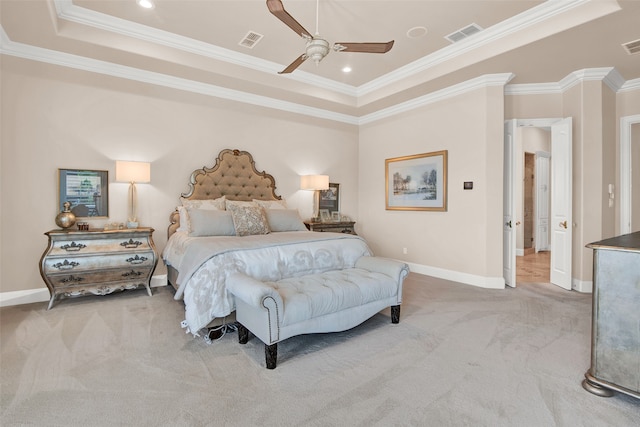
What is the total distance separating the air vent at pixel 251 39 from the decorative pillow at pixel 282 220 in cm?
215

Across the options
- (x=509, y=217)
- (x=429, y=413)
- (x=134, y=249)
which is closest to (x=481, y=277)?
(x=509, y=217)

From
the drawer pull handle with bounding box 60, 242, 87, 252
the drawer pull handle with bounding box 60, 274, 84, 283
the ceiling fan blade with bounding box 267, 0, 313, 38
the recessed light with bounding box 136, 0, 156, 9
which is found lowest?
the drawer pull handle with bounding box 60, 274, 84, 283

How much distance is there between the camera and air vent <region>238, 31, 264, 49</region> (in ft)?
12.3

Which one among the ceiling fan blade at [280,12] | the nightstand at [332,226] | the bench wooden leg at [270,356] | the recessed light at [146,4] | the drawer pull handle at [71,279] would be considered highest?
the recessed light at [146,4]

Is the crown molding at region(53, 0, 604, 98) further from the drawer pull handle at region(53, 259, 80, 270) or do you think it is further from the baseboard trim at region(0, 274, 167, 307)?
the baseboard trim at region(0, 274, 167, 307)

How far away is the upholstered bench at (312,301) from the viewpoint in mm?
2238

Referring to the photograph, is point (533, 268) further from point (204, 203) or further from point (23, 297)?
point (23, 297)

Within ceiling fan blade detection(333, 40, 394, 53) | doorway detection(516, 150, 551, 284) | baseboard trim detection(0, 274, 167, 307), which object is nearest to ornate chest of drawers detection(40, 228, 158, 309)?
baseboard trim detection(0, 274, 167, 307)

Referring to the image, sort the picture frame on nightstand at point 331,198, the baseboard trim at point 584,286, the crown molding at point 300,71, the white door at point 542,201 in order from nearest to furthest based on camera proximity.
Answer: the crown molding at point 300,71
the baseboard trim at point 584,286
the picture frame on nightstand at point 331,198
the white door at point 542,201

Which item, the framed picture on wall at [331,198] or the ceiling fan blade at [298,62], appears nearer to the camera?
the ceiling fan blade at [298,62]

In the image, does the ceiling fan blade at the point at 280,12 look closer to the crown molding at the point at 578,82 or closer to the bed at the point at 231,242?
the bed at the point at 231,242

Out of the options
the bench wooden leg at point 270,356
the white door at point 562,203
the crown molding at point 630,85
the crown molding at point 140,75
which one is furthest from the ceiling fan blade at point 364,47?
the crown molding at point 630,85

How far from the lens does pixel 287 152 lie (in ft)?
18.5

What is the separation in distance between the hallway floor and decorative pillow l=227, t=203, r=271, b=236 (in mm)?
3933
